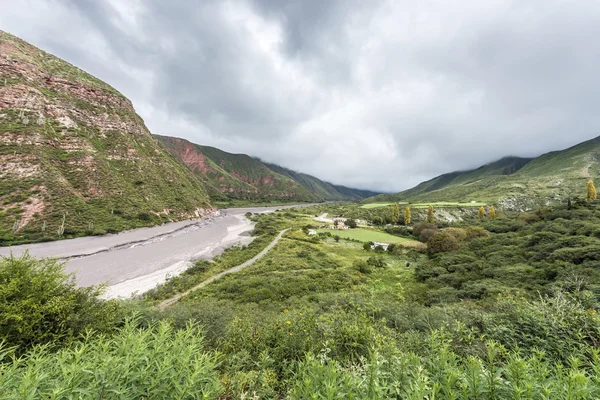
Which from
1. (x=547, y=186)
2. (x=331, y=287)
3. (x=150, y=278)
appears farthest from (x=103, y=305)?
(x=547, y=186)

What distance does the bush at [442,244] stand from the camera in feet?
123

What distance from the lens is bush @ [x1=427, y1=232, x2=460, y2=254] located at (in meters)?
37.3

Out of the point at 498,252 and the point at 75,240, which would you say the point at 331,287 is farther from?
the point at 75,240

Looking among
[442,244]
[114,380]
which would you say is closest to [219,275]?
[114,380]

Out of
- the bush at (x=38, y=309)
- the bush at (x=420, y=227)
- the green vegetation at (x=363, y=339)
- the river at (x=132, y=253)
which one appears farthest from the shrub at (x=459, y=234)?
the bush at (x=38, y=309)

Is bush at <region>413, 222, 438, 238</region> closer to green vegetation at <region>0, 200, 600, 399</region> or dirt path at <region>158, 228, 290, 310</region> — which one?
green vegetation at <region>0, 200, 600, 399</region>

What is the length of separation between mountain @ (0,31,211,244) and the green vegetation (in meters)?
36.3

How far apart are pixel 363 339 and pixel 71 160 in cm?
8093

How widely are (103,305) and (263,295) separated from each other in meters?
14.4

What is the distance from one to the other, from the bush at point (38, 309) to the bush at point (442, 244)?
44633 mm

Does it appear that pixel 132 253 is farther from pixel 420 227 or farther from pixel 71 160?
pixel 420 227

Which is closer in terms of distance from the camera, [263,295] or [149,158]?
[263,295]

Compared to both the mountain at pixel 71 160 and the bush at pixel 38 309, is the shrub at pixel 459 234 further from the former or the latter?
the mountain at pixel 71 160

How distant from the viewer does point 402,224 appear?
80562 millimetres
